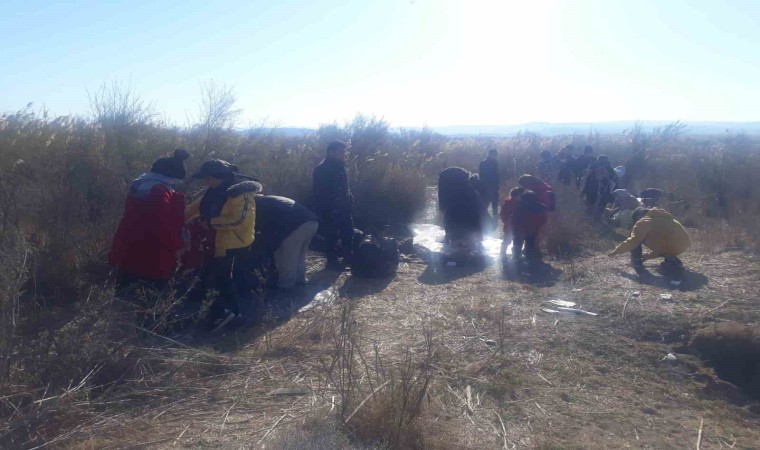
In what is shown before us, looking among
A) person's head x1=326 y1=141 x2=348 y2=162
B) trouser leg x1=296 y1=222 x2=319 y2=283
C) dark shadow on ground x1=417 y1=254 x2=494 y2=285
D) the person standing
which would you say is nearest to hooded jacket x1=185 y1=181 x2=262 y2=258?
trouser leg x1=296 y1=222 x2=319 y2=283

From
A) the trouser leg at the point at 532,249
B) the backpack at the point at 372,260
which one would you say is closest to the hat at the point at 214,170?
the backpack at the point at 372,260

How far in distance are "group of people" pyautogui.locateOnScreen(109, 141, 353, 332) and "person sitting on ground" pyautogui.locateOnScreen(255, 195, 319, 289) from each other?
0.04ft

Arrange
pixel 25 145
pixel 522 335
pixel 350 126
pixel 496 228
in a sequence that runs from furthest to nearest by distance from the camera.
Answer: pixel 350 126 < pixel 496 228 < pixel 25 145 < pixel 522 335

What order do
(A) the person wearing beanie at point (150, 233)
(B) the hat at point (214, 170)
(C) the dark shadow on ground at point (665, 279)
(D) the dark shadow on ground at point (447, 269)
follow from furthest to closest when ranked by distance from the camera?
(D) the dark shadow on ground at point (447, 269)
(C) the dark shadow on ground at point (665, 279)
(B) the hat at point (214, 170)
(A) the person wearing beanie at point (150, 233)

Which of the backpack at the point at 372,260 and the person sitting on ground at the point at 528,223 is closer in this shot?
the backpack at the point at 372,260

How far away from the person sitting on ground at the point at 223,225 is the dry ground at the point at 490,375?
34 centimetres

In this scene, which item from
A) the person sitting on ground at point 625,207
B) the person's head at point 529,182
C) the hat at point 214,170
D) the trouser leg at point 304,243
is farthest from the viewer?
the person sitting on ground at point 625,207

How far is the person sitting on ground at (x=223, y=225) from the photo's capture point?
21.0ft

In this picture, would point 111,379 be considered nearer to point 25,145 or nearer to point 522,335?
point 522,335

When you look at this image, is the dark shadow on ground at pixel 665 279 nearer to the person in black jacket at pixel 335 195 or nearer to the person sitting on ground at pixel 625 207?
the person sitting on ground at pixel 625 207

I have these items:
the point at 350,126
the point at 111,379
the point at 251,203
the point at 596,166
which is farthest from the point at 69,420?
the point at 350,126

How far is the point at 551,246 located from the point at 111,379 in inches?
292

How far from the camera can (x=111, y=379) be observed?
188 inches

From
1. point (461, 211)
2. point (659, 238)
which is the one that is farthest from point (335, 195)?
point (659, 238)
